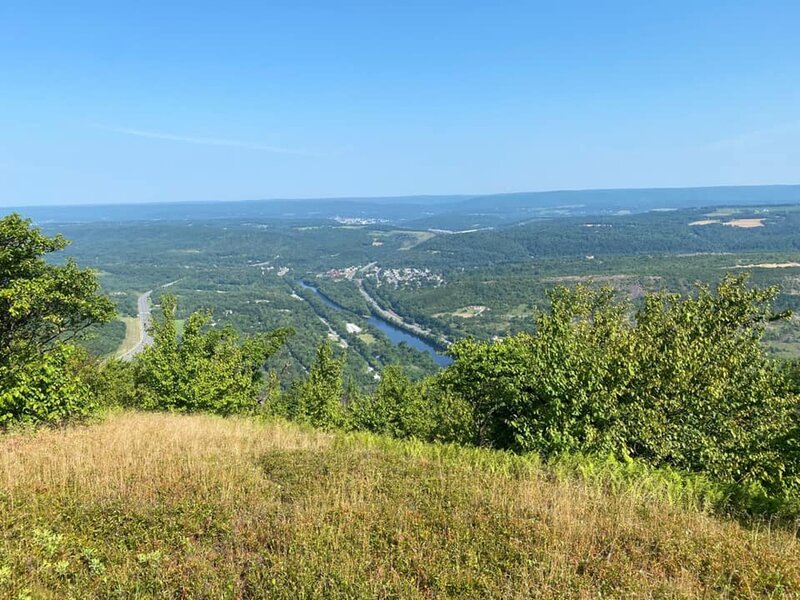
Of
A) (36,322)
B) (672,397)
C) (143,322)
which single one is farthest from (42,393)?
(143,322)

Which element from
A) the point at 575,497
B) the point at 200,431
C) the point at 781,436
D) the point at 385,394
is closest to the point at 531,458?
the point at 575,497

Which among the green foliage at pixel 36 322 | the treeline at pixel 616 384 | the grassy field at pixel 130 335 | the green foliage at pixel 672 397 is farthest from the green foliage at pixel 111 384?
the grassy field at pixel 130 335

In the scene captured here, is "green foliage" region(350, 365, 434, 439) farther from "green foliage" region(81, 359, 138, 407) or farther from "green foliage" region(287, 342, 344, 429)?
"green foliage" region(81, 359, 138, 407)

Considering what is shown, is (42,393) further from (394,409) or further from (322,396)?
(322,396)

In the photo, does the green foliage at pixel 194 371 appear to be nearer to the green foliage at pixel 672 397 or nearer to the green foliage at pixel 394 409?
the green foliage at pixel 394 409

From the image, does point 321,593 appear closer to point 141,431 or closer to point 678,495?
point 678,495

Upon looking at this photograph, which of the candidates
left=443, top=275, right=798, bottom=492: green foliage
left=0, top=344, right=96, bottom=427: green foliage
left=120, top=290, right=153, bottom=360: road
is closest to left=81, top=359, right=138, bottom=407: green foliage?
left=0, top=344, right=96, bottom=427: green foliage
